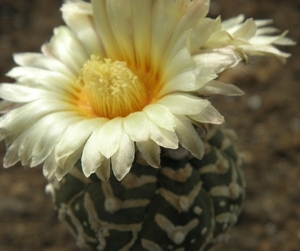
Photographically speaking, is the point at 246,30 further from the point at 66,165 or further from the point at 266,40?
the point at 66,165

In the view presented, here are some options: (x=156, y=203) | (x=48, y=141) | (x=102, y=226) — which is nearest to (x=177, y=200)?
(x=156, y=203)

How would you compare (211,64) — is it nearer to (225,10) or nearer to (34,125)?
(34,125)

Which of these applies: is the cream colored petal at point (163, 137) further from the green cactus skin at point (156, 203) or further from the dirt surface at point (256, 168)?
the dirt surface at point (256, 168)

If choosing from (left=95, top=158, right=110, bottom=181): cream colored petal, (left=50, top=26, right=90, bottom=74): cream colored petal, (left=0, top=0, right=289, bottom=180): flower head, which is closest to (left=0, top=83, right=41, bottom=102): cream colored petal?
(left=0, top=0, right=289, bottom=180): flower head

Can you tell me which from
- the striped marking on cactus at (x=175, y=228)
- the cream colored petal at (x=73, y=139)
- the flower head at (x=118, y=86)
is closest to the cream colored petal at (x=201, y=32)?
the flower head at (x=118, y=86)

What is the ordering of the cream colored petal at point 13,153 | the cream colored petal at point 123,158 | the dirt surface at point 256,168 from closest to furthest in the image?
the cream colored petal at point 123,158 → the cream colored petal at point 13,153 → the dirt surface at point 256,168

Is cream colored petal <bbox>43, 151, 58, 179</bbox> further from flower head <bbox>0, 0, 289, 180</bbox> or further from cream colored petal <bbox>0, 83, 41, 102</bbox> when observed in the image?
cream colored petal <bbox>0, 83, 41, 102</bbox>

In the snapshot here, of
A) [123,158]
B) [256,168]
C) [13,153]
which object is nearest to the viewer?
[123,158]
